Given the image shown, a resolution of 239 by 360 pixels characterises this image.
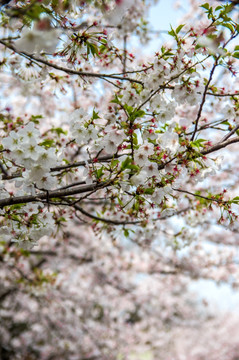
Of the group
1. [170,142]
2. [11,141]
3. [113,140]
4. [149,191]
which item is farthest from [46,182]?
[170,142]

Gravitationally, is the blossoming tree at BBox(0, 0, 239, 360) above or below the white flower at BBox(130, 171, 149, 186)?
above

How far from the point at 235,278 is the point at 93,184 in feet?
21.1

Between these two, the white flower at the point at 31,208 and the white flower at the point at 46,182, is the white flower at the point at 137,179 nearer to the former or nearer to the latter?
the white flower at the point at 46,182

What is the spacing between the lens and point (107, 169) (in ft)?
5.64

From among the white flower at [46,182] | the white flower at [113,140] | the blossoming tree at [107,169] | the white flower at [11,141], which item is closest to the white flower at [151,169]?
the blossoming tree at [107,169]

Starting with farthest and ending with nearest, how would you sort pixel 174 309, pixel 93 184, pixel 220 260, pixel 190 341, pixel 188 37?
pixel 190 341 → pixel 174 309 → pixel 220 260 → pixel 188 37 → pixel 93 184

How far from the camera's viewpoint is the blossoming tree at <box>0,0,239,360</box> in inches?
66.6

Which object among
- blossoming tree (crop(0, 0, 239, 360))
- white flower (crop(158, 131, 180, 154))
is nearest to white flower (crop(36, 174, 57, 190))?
blossoming tree (crop(0, 0, 239, 360))

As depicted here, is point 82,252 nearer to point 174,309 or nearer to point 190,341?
point 174,309

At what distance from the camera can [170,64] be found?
1893mm

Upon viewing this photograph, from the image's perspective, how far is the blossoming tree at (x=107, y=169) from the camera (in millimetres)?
1692

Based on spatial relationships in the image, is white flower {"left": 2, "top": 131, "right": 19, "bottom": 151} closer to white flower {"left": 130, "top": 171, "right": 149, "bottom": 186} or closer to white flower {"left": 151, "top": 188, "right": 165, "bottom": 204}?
white flower {"left": 130, "top": 171, "right": 149, "bottom": 186}

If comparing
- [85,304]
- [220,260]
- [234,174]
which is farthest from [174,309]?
[234,174]

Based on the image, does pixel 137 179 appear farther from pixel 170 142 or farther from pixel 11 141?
pixel 11 141
